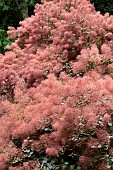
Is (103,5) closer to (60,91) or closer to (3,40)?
(3,40)

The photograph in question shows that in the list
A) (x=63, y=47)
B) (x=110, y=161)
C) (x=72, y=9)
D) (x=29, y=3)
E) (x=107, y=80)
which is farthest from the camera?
(x=29, y=3)

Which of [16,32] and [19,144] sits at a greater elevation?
[16,32]

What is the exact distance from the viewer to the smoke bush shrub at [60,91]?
317 cm

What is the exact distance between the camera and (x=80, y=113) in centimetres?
318

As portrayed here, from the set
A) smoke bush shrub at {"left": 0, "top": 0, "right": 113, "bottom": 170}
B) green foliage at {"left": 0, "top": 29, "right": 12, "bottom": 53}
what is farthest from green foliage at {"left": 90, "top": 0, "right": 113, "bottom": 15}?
smoke bush shrub at {"left": 0, "top": 0, "right": 113, "bottom": 170}

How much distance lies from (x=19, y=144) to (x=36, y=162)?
35cm

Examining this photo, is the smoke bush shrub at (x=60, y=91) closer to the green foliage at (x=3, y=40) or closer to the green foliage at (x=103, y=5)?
the green foliage at (x=3, y=40)

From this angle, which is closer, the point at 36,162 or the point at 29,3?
the point at 36,162

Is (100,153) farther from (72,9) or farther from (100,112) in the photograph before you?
(72,9)

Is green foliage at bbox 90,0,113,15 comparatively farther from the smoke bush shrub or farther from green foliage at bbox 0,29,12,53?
the smoke bush shrub

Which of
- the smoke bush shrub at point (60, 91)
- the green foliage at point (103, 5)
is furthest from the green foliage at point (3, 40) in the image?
the green foliage at point (103, 5)

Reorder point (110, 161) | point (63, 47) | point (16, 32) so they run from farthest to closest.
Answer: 1. point (16, 32)
2. point (63, 47)
3. point (110, 161)

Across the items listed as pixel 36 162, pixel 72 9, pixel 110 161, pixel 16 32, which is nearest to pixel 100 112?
pixel 110 161

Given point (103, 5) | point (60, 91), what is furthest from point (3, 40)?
point (60, 91)
